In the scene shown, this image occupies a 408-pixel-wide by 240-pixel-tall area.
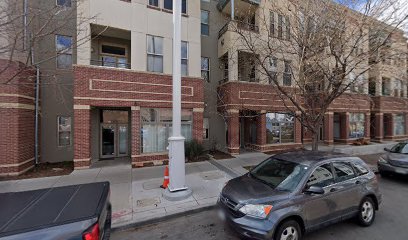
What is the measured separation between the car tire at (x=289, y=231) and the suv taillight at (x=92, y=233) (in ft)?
9.28

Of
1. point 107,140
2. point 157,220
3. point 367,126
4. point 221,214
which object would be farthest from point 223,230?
point 367,126

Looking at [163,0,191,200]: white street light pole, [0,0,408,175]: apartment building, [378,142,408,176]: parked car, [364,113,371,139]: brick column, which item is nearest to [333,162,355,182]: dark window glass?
[163,0,191,200]: white street light pole

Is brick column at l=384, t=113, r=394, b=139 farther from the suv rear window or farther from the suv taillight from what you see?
the suv taillight

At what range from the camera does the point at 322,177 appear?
4.25 m

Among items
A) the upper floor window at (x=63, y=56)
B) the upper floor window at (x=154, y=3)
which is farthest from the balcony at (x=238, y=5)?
the upper floor window at (x=63, y=56)

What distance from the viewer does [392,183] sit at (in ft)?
26.0

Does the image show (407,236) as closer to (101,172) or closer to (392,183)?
(392,183)

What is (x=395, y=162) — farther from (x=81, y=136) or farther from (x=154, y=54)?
(x=81, y=136)

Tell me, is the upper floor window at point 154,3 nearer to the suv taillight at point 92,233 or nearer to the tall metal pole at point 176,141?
the tall metal pole at point 176,141

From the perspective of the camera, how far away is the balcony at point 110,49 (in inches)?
442

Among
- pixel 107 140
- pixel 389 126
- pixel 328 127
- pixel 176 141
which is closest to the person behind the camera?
pixel 176 141

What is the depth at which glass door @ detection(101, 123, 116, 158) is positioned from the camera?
39.1ft

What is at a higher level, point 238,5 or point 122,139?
point 238,5

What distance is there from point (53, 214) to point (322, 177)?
15.4 ft
